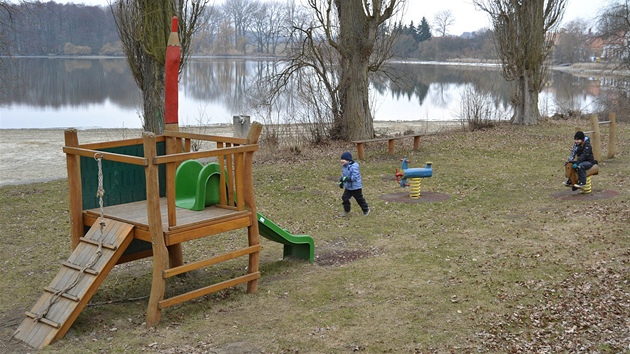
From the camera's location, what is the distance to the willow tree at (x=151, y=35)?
1485 cm

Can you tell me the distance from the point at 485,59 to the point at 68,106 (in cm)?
5873

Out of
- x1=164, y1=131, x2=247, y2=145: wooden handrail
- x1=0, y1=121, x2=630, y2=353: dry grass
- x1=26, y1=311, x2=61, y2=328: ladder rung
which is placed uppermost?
x1=164, y1=131, x2=247, y2=145: wooden handrail

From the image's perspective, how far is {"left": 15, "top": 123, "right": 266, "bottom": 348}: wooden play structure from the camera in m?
6.30

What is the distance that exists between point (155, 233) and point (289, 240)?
2.18 metres

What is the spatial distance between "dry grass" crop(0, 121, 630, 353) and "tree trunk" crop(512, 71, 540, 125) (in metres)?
12.9

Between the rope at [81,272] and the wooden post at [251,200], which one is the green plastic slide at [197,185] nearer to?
the wooden post at [251,200]

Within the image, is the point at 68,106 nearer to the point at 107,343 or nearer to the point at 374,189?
the point at 374,189

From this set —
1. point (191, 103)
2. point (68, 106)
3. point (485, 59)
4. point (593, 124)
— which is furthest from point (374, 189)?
point (485, 59)

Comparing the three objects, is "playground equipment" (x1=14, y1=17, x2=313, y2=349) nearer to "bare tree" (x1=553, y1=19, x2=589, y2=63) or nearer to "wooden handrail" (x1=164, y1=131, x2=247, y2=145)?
"wooden handrail" (x1=164, y1=131, x2=247, y2=145)

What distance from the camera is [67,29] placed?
86812 mm

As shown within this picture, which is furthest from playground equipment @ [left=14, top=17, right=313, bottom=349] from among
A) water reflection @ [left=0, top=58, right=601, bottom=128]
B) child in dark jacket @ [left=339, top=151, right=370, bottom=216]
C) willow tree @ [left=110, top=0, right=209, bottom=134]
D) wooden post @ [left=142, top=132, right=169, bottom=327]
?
water reflection @ [left=0, top=58, right=601, bottom=128]

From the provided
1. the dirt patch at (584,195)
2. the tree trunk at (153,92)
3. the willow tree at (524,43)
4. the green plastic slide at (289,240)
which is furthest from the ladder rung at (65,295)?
the willow tree at (524,43)

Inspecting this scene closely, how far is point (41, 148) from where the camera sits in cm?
2048

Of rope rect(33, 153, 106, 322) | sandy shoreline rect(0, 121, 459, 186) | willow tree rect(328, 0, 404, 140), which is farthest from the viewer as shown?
willow tree rect(328, 0, 404, 140)
